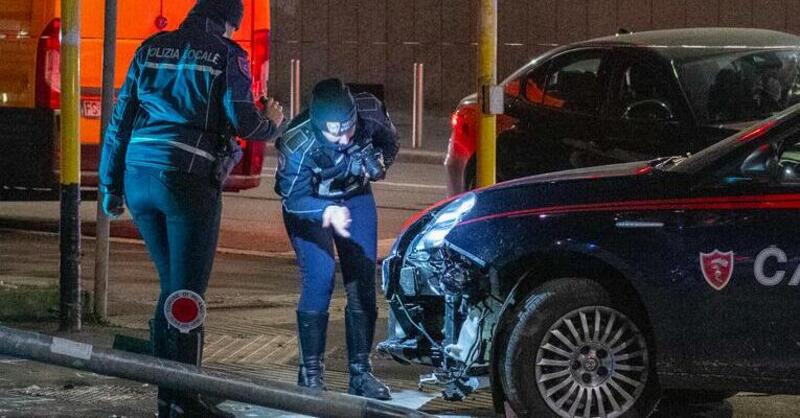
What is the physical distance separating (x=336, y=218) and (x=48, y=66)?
5.96 m

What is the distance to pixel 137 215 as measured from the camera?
702 cm

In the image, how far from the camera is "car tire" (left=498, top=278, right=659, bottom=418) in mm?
7098

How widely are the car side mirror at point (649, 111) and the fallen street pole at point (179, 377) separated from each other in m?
6.66

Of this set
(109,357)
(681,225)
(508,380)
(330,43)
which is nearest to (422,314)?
(508,380)

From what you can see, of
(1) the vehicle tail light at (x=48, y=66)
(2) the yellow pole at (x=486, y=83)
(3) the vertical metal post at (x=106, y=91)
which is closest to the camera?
(3) the vertical metal post at (x=106, y=91)

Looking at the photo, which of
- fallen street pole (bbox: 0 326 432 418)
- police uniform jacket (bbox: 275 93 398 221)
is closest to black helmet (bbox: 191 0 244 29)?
police uniform jacket (bbox: 275 93 398 221)

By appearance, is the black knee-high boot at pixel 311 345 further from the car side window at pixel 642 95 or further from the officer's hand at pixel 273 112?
the car side window at pixel 642 95

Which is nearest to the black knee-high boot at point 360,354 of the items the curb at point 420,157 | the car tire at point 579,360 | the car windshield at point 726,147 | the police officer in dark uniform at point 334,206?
the police officer in dark uniform at point 334,206

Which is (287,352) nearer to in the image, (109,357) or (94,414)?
(94,414)

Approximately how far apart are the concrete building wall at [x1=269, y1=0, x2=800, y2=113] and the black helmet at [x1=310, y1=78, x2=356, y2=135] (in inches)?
721

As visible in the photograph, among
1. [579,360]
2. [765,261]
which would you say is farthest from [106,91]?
[765,261]

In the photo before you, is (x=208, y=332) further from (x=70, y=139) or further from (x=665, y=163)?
(x=665, y=163)

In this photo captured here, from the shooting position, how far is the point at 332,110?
7.47m

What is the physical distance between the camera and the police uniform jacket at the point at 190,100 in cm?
695
